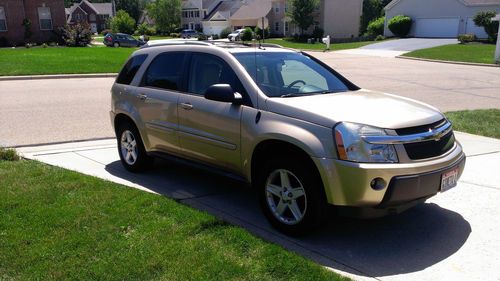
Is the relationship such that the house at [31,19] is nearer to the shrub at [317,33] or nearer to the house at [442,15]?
the shrub at [317,33]

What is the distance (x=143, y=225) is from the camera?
439 centimetres

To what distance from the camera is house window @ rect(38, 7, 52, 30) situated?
43.0 m

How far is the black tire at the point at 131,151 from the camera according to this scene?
6.24 meters

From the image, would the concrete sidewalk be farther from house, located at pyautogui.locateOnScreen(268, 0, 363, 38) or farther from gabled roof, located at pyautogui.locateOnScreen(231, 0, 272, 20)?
gabled roof, located at pyautogui.locateOnScreen(231, 0, 272, 20)

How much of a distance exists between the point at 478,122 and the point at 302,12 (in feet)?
167

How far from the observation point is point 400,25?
2152 inches

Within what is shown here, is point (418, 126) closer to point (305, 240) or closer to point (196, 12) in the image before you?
point (305, 240)

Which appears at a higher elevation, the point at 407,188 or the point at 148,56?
the point at 148,56

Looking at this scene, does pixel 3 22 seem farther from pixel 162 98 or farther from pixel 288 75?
pixel 288 75

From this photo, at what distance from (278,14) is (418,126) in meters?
66.7

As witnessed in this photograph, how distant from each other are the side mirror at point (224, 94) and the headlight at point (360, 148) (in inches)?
47.0

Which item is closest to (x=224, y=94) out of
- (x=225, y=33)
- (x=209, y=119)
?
(x=209, y=119)

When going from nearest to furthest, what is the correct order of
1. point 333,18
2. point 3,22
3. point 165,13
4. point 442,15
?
point 3,22
point 442,15
point 333,18
point 165,13

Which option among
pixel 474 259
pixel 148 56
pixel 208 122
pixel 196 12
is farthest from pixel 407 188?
pixel 196 12
